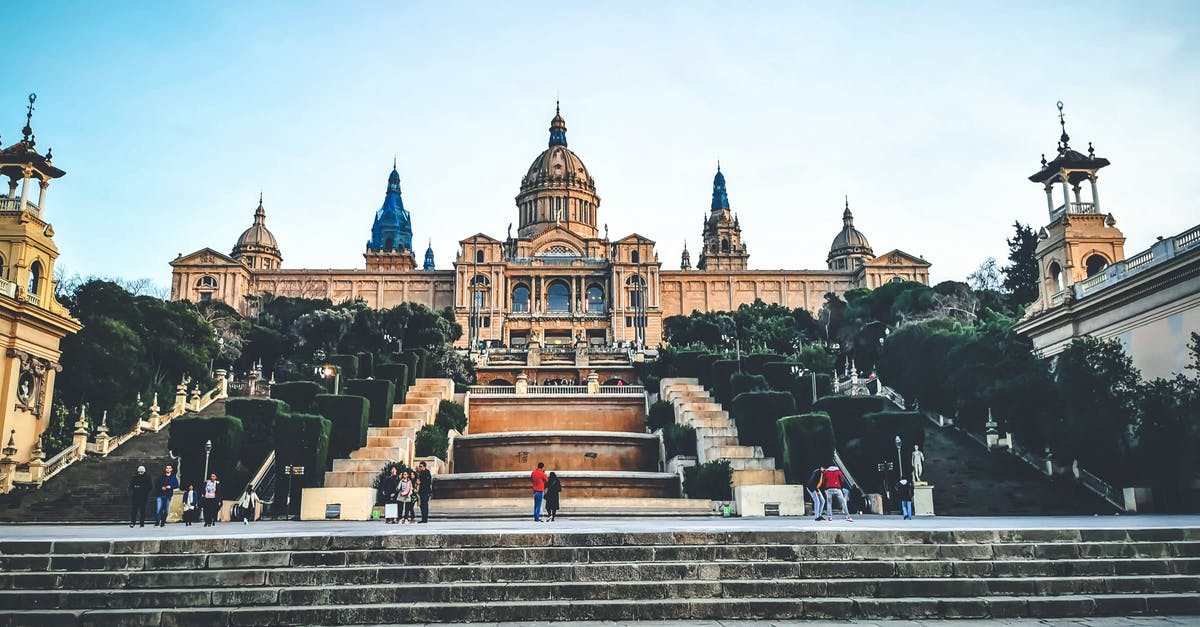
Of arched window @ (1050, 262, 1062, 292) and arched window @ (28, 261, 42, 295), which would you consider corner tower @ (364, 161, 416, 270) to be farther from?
arched window @ (1050, 262, 1062, 292)

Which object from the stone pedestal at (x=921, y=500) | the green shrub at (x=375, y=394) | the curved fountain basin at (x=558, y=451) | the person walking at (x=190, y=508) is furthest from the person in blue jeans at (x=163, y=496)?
the stone pedestal at (x=921, y=500)

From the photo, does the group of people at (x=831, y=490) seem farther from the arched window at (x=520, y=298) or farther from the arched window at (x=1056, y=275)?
the arched window at (x=520, y=298)

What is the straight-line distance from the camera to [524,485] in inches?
1176

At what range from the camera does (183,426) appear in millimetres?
28016

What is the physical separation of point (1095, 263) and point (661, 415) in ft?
61.1

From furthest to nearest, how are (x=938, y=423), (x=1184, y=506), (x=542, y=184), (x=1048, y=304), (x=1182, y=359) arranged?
1. (x=542, y=184)
2. (x=938, y=423)
3. (x=1048, y=304)
4. (x=1182, y=359)
5. (x=1184, y=506)

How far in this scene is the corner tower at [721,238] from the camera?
11231 centimetres

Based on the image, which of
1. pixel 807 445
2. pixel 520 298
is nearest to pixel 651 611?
pixel 807 445

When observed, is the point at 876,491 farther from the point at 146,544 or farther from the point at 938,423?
the point at 146,544

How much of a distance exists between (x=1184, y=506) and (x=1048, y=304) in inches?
498

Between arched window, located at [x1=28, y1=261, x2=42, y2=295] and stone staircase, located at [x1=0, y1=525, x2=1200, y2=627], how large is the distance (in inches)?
1251

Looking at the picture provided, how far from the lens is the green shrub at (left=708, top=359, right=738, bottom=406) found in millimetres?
39031

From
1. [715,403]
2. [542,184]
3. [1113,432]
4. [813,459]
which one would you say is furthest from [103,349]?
[542,184]

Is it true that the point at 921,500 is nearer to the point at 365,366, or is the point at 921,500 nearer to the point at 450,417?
the point at 450,417
